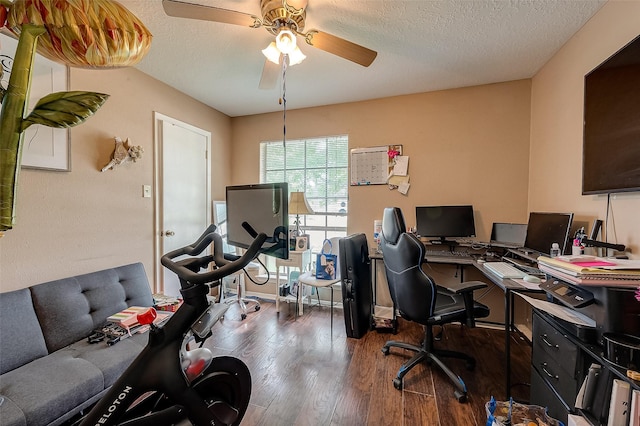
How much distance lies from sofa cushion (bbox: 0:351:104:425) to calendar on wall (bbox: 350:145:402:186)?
281 centimetres

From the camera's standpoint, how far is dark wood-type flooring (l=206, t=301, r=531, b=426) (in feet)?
5.37

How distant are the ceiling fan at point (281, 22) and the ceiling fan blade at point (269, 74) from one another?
0.05 metres

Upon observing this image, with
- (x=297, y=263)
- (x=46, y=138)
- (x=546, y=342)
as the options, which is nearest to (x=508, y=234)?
(x=546, y=342)

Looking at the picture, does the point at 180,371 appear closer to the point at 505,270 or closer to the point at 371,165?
the point at 505,270

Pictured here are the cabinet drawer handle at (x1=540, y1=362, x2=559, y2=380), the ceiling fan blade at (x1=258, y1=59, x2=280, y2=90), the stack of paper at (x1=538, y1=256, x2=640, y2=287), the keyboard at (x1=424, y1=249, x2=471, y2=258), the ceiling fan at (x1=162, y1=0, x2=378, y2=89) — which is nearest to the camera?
the stack of paper at (x1=538, y1=256, x2=640, y2=287)

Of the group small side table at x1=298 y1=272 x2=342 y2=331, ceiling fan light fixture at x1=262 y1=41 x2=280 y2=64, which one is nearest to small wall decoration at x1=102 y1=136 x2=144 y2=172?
ceiling fan light fixture at x1=262 y1=41 x2=280 y2=64

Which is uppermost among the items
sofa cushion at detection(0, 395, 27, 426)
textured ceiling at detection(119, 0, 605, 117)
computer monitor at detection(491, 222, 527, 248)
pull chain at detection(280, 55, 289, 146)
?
textured ceiling at detection(119, 0, 605, 117)

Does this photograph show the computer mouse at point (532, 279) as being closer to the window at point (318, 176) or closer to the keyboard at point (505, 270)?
the keyboard at point (505, 270)

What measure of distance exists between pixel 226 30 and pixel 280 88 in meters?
1.00

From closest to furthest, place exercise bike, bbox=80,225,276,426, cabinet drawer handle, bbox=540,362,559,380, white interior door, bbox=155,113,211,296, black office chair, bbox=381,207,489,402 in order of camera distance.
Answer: exercise bike, bbox=80,225,276,426 → cabinet drawer handle, bbox=540,362,559,380 → black office chair, bbox=381,207,489,402 → white interior door, bbox=155,113,211,296

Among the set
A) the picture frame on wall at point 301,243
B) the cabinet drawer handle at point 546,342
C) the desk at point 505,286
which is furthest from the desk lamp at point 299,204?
the cabinet drawer handle at point 546,342

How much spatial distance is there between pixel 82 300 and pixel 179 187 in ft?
4.69

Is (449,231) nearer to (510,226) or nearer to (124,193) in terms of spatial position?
(510,226)

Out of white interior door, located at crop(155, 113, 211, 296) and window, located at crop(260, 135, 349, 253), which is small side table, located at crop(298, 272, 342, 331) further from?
white interior door, located at crop(155, 113, 211, 296)
